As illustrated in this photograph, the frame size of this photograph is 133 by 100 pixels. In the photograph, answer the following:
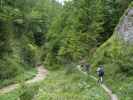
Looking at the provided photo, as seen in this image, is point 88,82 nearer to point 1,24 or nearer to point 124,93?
point 124,93

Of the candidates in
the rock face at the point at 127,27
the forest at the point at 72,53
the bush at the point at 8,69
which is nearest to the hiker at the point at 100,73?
the forest at the point at 72,53

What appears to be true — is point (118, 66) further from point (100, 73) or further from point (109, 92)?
point (109, 92)

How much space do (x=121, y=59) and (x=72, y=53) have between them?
7867mm

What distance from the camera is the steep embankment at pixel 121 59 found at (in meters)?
23.9

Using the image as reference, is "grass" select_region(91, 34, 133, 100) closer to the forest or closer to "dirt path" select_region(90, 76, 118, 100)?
the forest

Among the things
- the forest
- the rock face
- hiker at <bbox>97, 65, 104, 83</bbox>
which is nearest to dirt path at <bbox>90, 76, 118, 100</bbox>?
the forest

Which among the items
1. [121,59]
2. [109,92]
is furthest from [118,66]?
[109,92]

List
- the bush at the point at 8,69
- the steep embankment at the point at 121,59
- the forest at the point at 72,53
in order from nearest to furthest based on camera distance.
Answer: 1. the steep embankment at the point at 121,59
2. the forest at the point at 72,53
3. the bush at the point at 8,69

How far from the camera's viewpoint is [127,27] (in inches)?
1286

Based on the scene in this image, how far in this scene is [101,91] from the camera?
23562mm

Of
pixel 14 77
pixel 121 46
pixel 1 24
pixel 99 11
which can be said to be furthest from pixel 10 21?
pixel 121 46

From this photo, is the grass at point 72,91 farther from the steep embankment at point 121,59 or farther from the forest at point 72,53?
the steep embankment at point 121,59

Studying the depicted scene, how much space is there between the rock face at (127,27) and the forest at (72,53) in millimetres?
264

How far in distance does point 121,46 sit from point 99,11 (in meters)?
8.30
